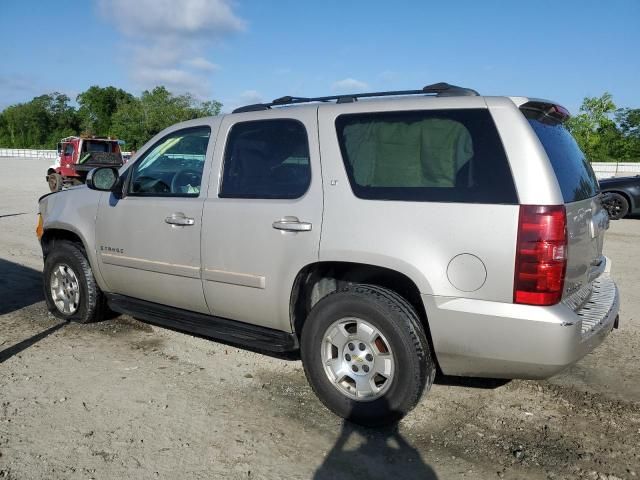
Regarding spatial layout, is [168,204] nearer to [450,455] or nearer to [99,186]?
[99,186]

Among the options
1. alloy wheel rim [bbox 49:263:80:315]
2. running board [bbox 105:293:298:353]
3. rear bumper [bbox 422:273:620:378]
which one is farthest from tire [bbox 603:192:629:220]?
alloy wheel rim [bbox 49:263:80:315]

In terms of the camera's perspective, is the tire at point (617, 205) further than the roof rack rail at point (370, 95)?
Yes

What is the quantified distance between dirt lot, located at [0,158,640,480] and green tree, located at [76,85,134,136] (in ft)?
346

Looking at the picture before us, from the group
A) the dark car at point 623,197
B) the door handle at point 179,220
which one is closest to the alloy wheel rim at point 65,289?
the door handle at point 179,220

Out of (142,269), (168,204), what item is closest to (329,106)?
(168,204)

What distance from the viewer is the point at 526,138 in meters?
2.99

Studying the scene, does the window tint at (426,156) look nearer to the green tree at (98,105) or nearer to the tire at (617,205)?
the tire at (617,205)

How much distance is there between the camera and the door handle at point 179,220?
4.10m

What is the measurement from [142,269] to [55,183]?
1928cm

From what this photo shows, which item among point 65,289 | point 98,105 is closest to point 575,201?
point 65,289

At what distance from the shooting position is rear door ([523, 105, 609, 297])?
3.06 m

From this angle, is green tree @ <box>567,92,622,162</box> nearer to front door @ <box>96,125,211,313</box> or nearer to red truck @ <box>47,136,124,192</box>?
red truck @ <box>47,136,124,192</box>

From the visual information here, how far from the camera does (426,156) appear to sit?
3.25 m

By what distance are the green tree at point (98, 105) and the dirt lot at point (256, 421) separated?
106 metres
